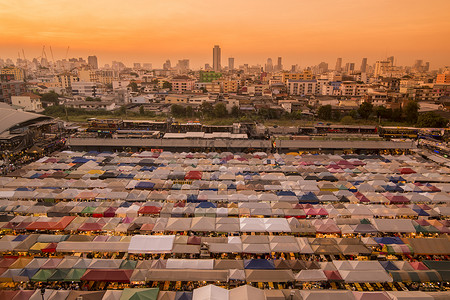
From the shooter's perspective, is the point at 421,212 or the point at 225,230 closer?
the point at 225,230

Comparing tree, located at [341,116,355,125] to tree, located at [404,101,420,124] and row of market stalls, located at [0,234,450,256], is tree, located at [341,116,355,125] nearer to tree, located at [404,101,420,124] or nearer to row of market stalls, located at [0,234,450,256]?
tree, located at [404,101,420,124]

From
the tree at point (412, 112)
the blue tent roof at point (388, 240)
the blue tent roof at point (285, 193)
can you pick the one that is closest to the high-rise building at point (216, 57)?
the tree at point (412, 112)

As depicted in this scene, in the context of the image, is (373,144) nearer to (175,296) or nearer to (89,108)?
(175,296)

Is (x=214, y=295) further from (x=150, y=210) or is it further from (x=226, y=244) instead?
(x=150, y=210)

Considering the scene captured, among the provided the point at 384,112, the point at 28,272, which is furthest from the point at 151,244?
the point at 384,112

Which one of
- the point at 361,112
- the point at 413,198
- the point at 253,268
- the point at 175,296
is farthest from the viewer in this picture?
the point at 361,112

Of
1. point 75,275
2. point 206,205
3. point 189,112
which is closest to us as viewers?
point 75,275

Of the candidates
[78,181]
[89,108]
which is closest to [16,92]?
[89,108]
